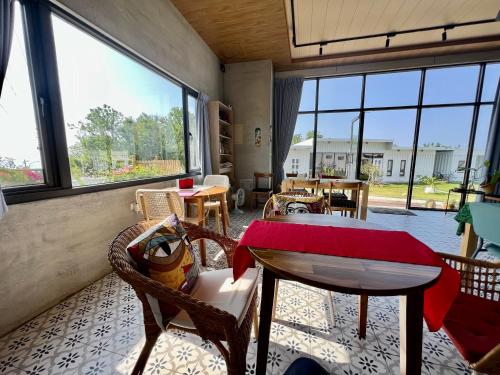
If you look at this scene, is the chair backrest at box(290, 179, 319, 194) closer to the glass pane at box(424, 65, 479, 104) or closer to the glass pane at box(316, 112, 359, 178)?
the glass pane at box(316, 112, 359, 178)

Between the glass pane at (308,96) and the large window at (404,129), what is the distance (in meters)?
0.02

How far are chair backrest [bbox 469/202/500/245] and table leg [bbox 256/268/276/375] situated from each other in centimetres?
165

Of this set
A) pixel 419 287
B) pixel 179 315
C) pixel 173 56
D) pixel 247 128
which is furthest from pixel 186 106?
pixel 419 287

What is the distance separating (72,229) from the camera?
5.07 ft

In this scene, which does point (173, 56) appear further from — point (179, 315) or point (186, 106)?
point (179, 315)

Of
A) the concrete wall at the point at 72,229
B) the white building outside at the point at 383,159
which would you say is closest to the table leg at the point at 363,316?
Answer: the concrete wall at the point at 72,229

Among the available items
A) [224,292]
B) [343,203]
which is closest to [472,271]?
[224,292]

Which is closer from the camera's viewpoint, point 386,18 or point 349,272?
point 349,272

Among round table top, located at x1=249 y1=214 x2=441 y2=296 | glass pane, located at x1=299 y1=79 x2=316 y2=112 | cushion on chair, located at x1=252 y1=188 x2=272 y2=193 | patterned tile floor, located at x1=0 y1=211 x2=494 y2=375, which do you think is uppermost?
glass pane, located at x1=299 y1=79 x2=316 y2=112

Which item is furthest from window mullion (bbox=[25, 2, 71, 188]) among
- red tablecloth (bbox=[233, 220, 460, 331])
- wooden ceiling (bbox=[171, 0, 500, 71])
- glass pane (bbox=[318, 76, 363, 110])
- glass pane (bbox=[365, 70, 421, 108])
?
glass pane (bbox=[365, 70, 421, 108])

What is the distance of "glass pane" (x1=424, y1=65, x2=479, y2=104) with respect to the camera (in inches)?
146

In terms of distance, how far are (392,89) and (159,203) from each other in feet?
15.6

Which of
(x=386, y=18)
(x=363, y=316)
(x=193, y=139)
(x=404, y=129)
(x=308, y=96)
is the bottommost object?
(x=363, y=316)

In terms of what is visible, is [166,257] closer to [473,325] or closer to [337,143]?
[473,325]
